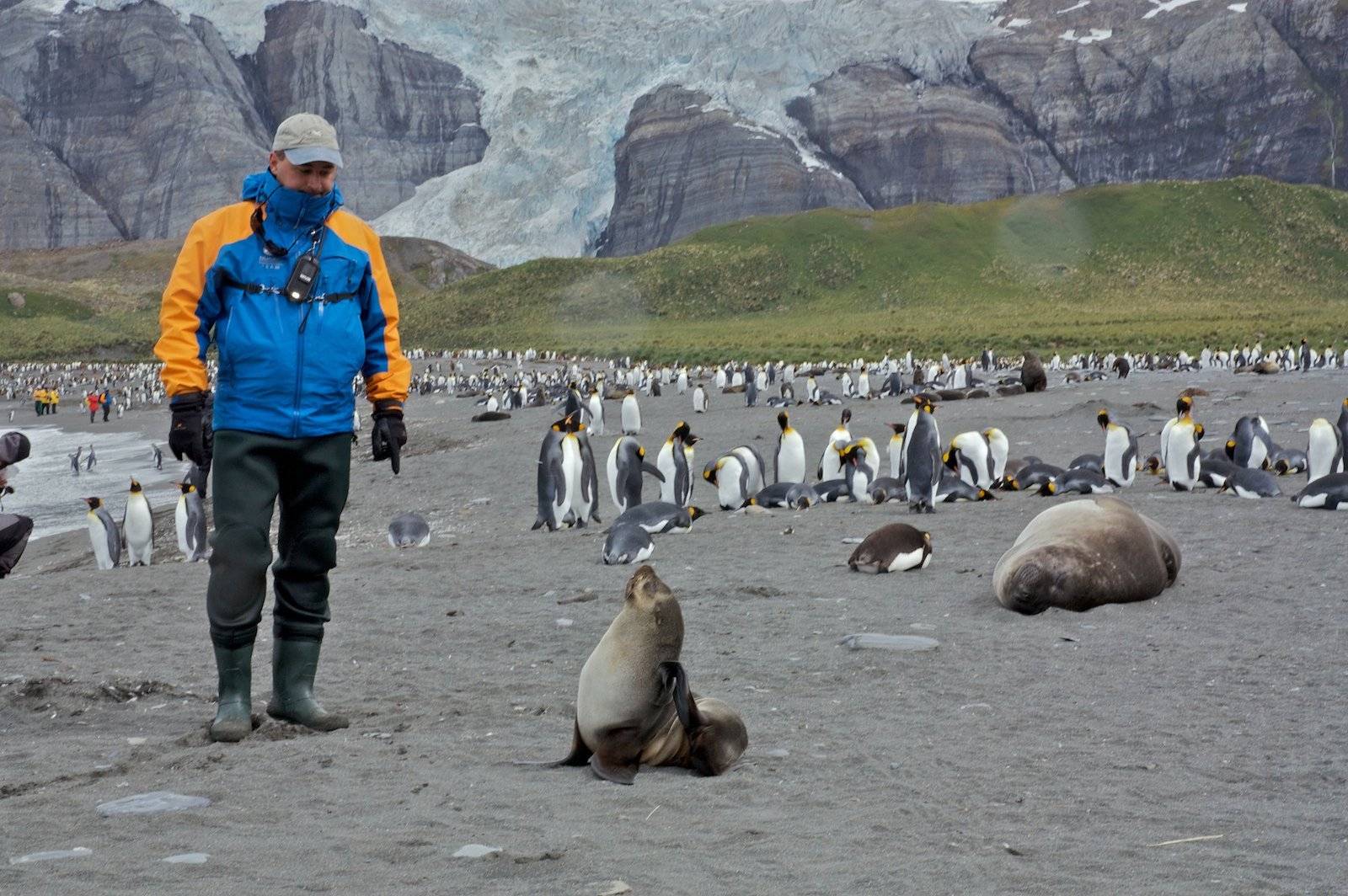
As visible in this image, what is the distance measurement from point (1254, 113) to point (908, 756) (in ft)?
419

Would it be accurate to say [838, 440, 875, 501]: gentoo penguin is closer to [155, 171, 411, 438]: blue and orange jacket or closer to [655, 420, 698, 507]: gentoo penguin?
[655, 420, 698, 507]: gentoo penguin

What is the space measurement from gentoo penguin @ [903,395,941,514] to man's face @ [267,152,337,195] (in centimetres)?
703

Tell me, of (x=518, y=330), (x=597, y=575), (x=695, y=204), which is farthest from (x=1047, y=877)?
(x=695, y=204)

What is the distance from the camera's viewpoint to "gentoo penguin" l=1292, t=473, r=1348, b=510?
9.08 meters

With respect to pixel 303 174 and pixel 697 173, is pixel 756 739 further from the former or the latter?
pixel 697 173

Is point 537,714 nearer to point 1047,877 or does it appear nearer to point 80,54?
point 1047,877

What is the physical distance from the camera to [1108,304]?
73500 mm

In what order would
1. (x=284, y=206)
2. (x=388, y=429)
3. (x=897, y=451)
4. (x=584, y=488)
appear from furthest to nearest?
(x=897, y=451), (x=584, y=488), (x=388, y=429), (x=284, y=206)

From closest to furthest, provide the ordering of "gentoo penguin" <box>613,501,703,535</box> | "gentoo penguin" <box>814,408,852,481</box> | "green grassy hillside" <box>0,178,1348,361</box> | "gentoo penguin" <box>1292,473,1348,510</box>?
"gentoo penguin" <box>1292,473,1348,510</box>, "gentoo penguin" <box>613,501,703,535</box>, "gentoo penguin" <box>814,408,852,481</box>, "green grassy hillside" <box>0,178,1348,361</box>

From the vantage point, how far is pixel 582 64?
127000 millimetres

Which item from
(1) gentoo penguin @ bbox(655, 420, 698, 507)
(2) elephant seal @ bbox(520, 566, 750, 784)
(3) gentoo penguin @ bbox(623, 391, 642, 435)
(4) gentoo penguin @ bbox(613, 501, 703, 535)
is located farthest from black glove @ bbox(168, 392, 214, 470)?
(3) gentoo penguin @ bbox(623, 391, 642, 435)

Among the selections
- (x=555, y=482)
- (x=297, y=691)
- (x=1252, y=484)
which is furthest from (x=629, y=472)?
(x=297, y=691)

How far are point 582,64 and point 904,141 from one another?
3221 centimetres

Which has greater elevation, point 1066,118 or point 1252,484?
point 1066,118
